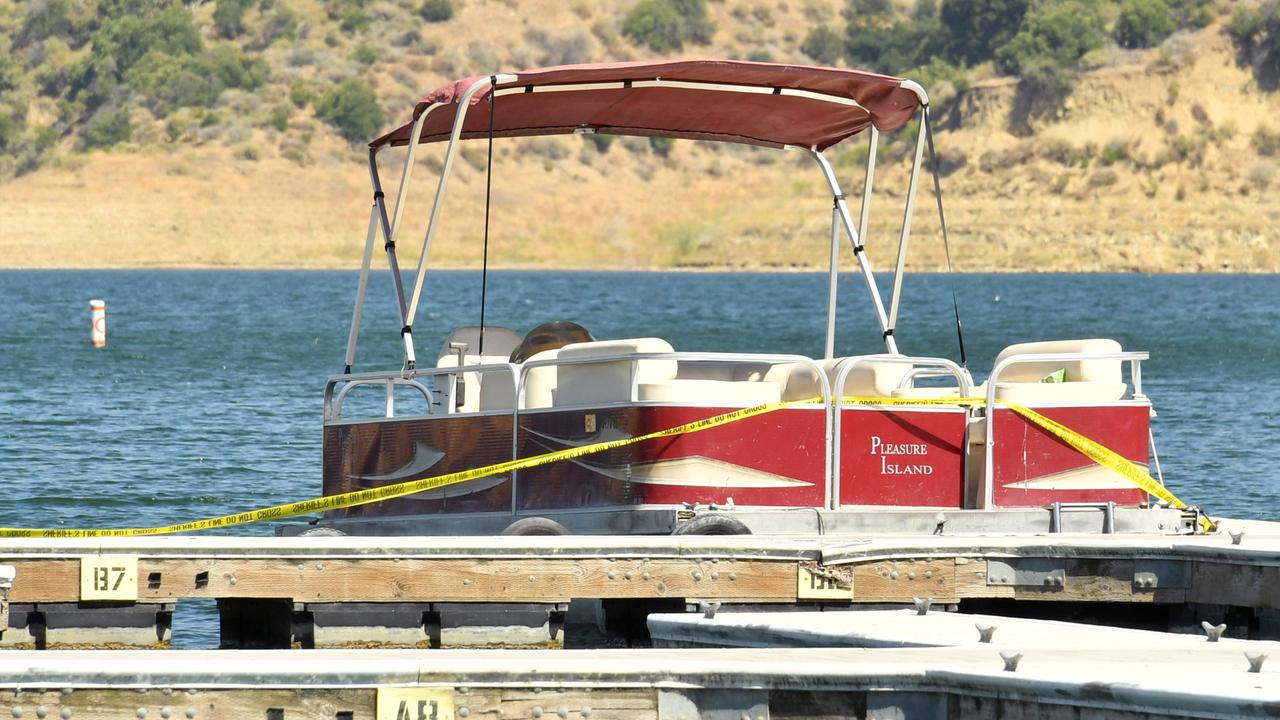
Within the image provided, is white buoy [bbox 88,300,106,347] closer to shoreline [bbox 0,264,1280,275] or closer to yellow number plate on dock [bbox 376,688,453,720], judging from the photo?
yellow number plate on dock [bbox 376,688,453,720]

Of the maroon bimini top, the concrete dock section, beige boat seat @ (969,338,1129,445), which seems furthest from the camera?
the maroon bimini top

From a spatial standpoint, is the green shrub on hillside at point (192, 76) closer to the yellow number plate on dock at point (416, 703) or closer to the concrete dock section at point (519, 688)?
the concrete dock section at point (519, 688)

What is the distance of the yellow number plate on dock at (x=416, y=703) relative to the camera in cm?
729

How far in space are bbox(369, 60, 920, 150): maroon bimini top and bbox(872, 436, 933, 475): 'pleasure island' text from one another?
2082 millimetres

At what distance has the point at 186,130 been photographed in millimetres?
116500

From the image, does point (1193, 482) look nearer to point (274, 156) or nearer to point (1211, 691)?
point (1211, 691)

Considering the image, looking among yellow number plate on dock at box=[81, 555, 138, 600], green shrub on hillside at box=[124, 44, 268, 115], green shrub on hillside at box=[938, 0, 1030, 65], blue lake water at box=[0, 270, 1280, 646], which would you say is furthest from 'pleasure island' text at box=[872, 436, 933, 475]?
green shrub on hillside at box=[938, 0, 1030, 65]

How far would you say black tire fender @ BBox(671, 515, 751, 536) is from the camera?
1070 centimetres

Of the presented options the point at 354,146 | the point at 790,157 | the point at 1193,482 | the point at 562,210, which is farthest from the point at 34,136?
the point at 1193,482

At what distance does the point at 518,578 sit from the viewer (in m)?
10.0

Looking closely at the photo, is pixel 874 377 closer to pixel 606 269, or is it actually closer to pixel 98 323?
pixel 98 323

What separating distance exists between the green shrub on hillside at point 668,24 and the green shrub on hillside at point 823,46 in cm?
619

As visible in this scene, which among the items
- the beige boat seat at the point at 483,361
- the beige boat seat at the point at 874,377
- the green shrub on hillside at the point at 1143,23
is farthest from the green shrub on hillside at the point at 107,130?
the beige boat seat at the point at 874,377

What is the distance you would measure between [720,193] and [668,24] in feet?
79.0
